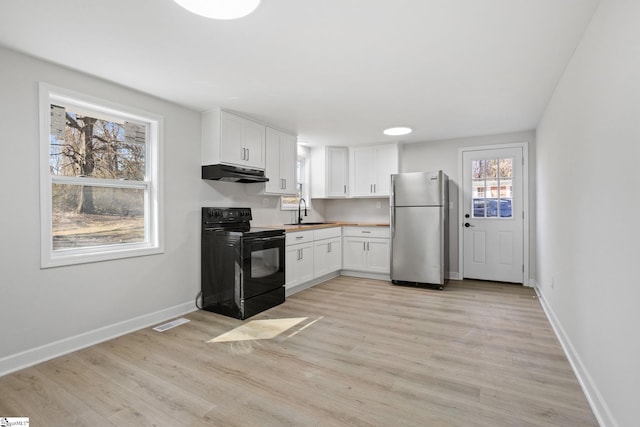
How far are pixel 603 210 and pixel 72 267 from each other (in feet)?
11.9

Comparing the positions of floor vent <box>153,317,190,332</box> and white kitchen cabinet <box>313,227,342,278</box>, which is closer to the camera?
floor vent <box>153,317,190,332</box>

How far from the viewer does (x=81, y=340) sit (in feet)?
8.79

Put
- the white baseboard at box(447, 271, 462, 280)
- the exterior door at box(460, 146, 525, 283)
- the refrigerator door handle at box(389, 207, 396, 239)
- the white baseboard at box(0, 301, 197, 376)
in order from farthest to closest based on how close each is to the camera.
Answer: the white baseboard at box(447, 271, 462, 280) < the refrigerator door handle at box(389, 207, 396, 239) < the exterior door at box(460, 146, 525, 283) < the white baseboard at box(0, 301, 197, 376)

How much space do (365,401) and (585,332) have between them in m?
1.46

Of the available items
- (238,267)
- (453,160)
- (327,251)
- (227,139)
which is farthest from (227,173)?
(453,160)

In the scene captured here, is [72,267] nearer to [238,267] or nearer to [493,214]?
[238,267]

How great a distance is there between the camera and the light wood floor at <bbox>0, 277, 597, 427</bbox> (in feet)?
5.91

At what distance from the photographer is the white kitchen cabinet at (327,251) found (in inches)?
190

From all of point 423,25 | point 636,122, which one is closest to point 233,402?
point 636,122

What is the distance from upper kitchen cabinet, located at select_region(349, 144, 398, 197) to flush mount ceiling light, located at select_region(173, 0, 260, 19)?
Result: 13.1ft

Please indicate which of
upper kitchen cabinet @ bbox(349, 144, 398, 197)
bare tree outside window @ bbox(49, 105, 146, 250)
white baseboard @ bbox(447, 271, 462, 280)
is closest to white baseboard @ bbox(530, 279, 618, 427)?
white baseboard @ bbox(447, 271, 462, 280)

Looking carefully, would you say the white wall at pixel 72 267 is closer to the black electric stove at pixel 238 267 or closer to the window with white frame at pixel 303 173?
the black electric stove at pixel 238 267

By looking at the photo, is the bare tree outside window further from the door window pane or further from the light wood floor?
the door window pane

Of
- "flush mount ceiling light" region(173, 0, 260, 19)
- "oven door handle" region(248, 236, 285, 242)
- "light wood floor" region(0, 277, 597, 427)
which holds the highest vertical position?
"flush mount ceiling light" region(173, 0, 260, 19)
